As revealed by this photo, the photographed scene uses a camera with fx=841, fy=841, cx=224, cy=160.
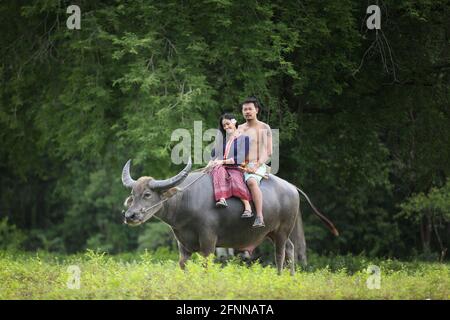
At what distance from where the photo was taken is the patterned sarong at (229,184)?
493 inches

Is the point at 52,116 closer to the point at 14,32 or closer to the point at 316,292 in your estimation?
the point at 14,32

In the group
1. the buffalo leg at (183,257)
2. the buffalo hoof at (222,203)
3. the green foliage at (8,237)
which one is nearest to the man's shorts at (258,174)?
the buffalo hoof at (222,203)

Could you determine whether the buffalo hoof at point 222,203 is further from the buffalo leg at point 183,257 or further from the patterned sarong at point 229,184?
the buffalo leg at point 183,257

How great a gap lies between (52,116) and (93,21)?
9.13 feet

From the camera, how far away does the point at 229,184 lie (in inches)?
496

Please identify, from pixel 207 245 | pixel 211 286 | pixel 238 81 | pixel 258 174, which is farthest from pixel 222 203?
pixel 238 81

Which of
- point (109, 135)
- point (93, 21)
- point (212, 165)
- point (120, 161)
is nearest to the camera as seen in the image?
point (212, 165)

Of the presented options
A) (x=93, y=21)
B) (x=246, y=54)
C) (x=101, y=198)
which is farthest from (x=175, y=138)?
(x=101, y=198)

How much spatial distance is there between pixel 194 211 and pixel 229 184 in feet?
2.18

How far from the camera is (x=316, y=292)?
10.5 m

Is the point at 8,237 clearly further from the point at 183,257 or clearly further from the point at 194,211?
the point at 194,211

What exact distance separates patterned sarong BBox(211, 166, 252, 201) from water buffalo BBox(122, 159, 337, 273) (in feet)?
0.50

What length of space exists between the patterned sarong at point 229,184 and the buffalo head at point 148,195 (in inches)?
22.9

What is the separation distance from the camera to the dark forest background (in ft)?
59.4
